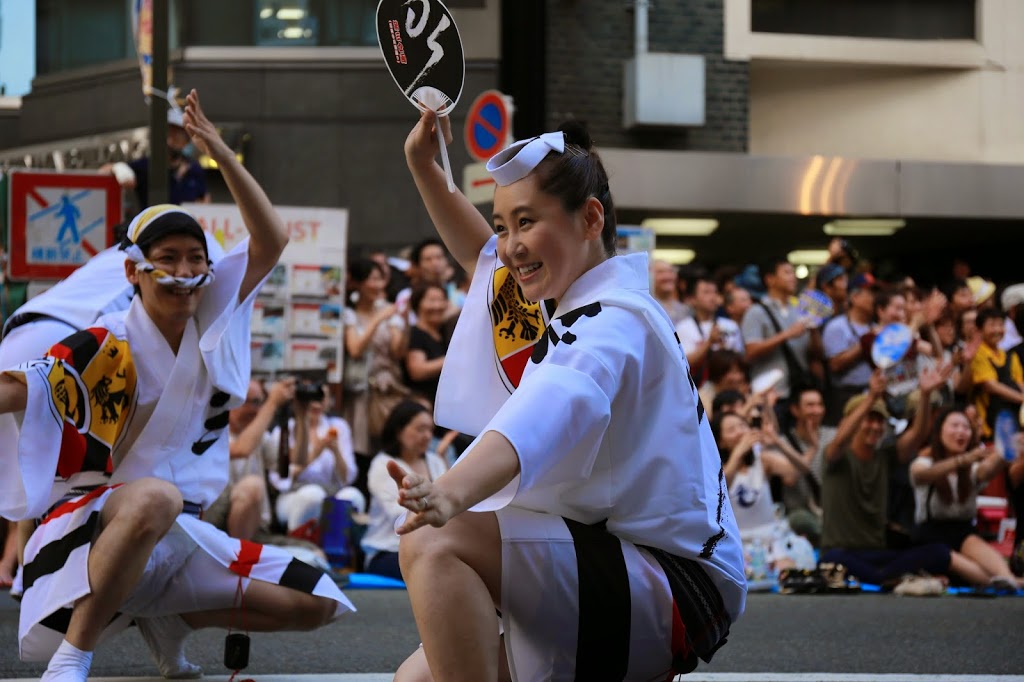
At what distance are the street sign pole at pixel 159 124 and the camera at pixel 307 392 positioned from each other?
4.17 feet

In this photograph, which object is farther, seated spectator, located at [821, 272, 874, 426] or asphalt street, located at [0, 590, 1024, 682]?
seated spectator, located at [821, 272, 874, 426]

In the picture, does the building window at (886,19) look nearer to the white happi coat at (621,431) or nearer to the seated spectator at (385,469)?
the seated spectator at (385,469)

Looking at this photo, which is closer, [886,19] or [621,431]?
[621,431]

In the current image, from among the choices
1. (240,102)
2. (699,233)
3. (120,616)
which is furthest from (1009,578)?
(240,102)

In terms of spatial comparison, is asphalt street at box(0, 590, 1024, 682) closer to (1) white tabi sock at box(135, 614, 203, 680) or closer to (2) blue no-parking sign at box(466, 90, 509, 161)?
(1) white tabi sock at box(135, 614, 203, 680)

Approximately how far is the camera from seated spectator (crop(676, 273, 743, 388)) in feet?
7.04

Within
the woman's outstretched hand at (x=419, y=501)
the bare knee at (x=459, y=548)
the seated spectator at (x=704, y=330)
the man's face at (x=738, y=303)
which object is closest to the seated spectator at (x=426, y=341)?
the seated spectator at (x=704, y=330)

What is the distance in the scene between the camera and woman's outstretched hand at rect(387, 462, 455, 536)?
99.8 inches

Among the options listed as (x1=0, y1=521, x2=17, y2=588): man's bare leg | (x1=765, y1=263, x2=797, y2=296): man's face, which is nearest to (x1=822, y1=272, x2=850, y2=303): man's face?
(x1=765, y1=263, x2=797, y2=296): man's face

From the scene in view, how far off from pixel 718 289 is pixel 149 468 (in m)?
5.95

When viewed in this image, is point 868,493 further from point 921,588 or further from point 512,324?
point 512,324

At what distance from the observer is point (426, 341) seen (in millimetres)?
8781

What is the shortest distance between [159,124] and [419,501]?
19.9 ft

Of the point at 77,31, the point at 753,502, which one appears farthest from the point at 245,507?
the point at 77,31
